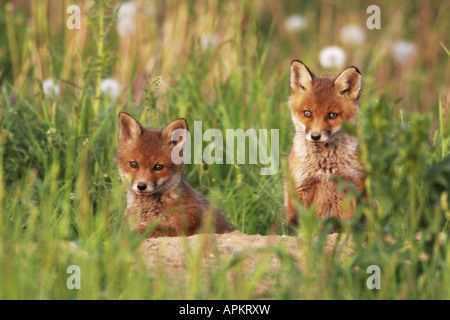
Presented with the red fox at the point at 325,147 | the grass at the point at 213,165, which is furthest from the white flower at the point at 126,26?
the red fox at the point at 325,147

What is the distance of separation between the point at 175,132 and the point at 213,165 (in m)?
1.44

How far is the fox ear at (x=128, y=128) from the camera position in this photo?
556cm

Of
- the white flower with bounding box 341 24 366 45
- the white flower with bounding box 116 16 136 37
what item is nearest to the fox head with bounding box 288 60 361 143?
the white flower with bounding box 116 16 136 37

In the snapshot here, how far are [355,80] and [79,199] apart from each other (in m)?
2.45

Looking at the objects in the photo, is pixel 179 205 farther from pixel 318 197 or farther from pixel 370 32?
pixel 370 32

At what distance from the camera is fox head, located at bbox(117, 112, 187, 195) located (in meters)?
5.39

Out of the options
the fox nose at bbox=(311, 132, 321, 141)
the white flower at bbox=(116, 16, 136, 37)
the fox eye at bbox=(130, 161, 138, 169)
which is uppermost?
the white flower at bbox=(116, 16, 136, 37)

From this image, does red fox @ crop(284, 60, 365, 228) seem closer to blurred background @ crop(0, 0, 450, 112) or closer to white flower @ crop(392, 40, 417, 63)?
blurred background @ crop(0, 0, 450, 112)

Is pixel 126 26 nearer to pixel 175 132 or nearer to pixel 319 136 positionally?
pixel 175 132

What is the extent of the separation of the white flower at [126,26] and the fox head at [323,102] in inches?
158

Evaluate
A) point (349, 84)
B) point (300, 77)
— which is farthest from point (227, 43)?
point (349, 84)

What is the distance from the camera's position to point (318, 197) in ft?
18.7

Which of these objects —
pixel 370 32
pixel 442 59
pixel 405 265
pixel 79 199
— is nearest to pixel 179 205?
pixel 79 199
